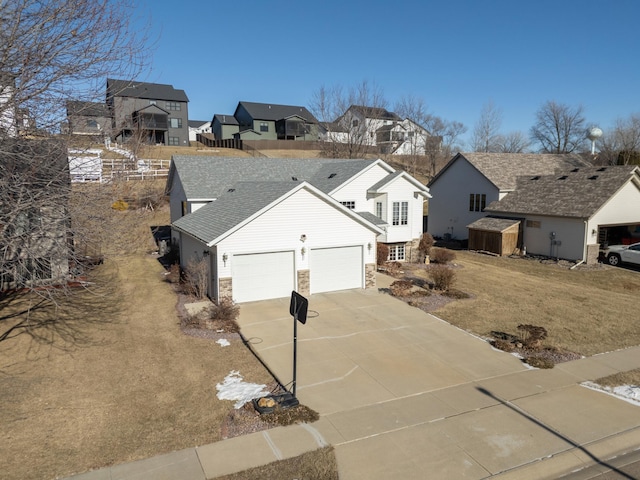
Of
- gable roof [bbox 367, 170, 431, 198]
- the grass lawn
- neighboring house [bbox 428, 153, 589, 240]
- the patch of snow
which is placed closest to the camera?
the grass lawn

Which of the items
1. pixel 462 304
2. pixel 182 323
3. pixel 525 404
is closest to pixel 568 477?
pixel 525 404

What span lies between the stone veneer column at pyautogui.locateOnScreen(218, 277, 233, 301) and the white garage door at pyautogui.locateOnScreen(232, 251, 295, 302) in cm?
28

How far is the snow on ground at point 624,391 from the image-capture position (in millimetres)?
10805

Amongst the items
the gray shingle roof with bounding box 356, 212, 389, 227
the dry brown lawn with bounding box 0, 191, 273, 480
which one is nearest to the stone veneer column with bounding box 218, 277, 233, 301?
the dry brown lawn with bounding box 0, 191, 273, 480

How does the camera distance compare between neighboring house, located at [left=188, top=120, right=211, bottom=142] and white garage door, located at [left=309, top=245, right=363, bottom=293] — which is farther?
neighboring house, located at [left=188, top=120, right=211, bottom=142]

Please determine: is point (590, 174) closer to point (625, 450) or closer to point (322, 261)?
point (322, 261)

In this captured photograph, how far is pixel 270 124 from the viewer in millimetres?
79438

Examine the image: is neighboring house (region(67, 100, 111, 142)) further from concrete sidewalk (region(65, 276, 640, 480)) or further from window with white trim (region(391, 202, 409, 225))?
window with white trim (region(391, 202, 409, 225))

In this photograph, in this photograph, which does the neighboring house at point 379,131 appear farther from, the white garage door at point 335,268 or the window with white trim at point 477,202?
the white garage door at point 335,268

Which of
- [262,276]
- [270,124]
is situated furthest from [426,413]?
[270,124]

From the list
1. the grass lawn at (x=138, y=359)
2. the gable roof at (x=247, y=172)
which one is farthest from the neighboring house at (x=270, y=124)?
the grass lawn at (x=138, y=359)

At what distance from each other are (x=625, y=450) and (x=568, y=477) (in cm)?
168

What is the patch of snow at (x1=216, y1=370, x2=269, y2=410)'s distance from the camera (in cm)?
1077

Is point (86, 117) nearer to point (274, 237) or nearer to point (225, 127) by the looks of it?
point (274, 237)
